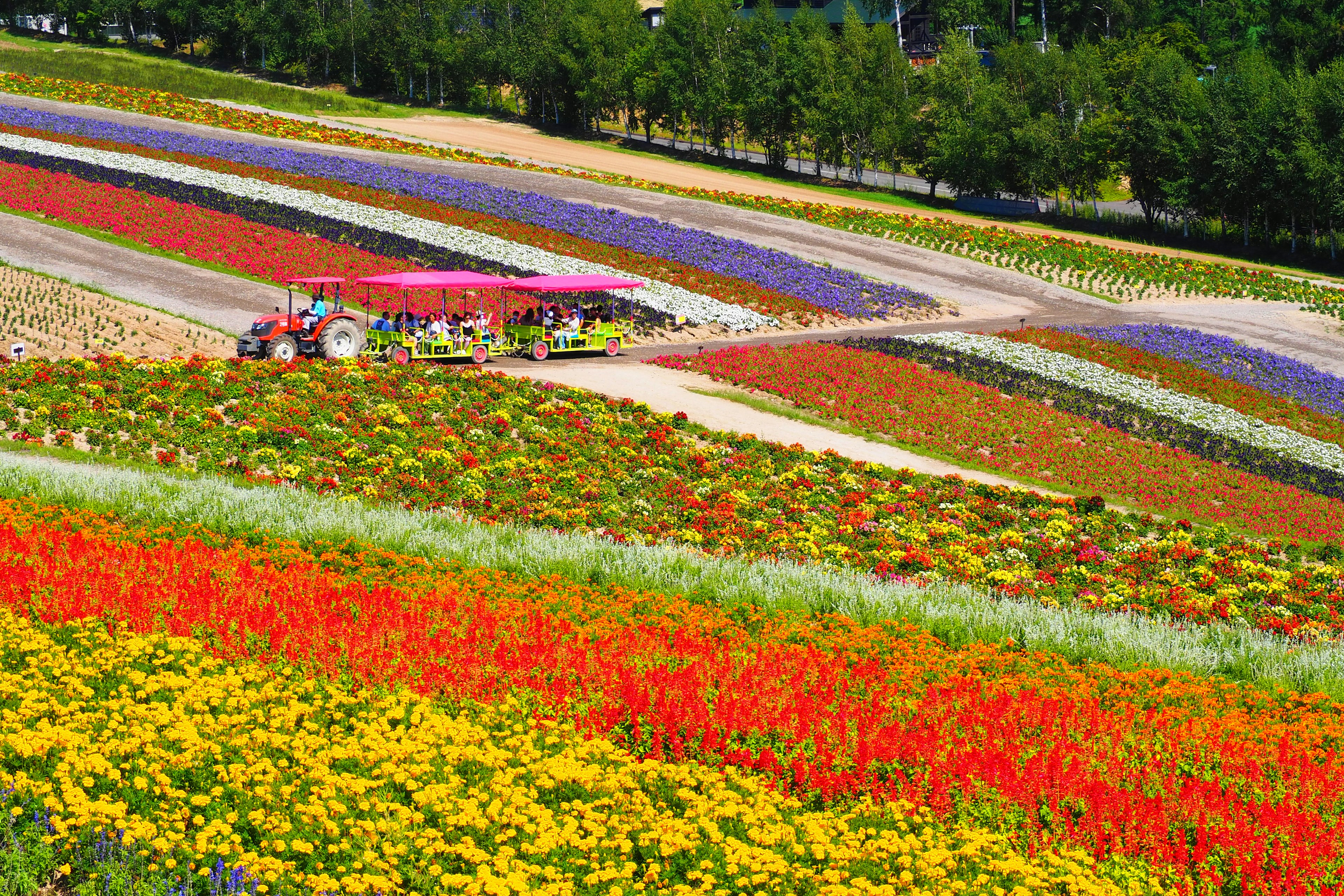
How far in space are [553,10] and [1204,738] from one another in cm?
10067

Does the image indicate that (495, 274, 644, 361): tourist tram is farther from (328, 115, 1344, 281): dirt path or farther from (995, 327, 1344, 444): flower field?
(328, 115, 1344, 281): dirt path

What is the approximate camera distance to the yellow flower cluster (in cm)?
813

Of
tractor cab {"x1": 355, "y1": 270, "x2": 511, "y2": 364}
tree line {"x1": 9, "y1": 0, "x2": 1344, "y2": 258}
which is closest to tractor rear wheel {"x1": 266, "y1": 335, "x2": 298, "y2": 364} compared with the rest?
tractor cab {"x1": 355, "y1": 270, "x2": 511, "y2": 364}

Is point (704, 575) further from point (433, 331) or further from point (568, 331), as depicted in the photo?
point (568, 331)

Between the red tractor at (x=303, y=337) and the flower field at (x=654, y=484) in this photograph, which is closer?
the flower field at (x=654, y=484)

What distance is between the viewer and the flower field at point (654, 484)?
19.5 m

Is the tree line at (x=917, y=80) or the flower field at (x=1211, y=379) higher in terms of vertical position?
the tree line at (x=917, y=80)

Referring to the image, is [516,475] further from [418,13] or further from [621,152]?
[418,13]

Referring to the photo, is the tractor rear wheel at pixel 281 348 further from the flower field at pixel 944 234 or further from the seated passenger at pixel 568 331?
the flower field at pixel 944 234

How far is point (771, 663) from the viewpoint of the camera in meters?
12.0

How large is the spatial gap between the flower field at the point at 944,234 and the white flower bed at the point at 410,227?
1717 cm

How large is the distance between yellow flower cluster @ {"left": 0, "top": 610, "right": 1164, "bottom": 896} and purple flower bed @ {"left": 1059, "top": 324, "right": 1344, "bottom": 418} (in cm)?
3239

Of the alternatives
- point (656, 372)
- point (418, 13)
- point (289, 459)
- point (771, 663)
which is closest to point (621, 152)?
point (418, 13)

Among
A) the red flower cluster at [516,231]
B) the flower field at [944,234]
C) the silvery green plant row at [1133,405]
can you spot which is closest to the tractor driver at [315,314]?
the red flower cluster at [516,231]
